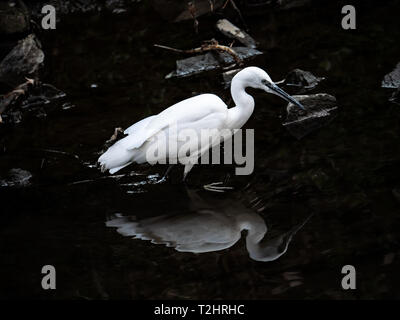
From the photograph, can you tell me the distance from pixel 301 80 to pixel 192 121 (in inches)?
93.0

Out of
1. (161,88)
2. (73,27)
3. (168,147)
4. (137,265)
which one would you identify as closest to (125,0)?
(73,27)

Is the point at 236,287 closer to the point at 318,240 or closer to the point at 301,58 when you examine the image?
the point at 318,240

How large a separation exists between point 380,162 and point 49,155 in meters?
3.36

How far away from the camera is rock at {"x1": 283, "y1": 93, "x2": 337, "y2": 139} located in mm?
6586

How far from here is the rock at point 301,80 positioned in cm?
750

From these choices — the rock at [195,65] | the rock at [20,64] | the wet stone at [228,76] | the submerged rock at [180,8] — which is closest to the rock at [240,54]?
the rock at [195,65]

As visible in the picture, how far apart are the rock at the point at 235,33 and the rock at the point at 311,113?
2401 mm

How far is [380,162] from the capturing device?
5.55 metres

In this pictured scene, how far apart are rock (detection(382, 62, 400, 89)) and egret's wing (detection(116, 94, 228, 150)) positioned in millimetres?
2300

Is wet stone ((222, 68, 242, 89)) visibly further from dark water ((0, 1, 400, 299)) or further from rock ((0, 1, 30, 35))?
rock ((0, 1, 30, 35))

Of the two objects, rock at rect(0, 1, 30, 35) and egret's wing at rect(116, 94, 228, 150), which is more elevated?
rock at rect(0, 1, 30, 35)

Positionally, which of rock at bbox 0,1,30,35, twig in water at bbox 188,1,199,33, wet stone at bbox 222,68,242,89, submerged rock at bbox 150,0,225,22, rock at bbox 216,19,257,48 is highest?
submerged rock at bbox 150,0,225,22

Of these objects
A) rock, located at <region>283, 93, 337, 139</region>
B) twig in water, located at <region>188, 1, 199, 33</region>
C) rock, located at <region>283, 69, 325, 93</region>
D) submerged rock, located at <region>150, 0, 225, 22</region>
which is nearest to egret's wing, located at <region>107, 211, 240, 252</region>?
rock, located at <region>283, 93, 337, 139</region>

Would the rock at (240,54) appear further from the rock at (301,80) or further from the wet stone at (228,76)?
the rock at (301,80)
